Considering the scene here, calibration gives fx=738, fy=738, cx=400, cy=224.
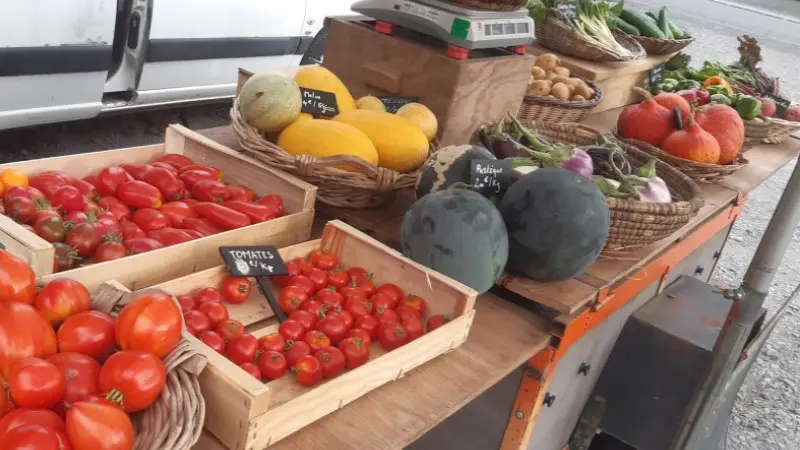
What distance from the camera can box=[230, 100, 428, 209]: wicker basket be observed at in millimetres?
1771

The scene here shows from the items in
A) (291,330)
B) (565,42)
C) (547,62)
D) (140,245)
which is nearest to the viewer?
(291,330)

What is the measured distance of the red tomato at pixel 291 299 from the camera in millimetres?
1488

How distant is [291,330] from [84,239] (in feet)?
1.47

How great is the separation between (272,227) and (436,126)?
0.64 m

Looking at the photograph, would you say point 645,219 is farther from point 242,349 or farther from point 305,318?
point 242,349

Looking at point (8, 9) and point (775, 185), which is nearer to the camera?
point (8, 9)

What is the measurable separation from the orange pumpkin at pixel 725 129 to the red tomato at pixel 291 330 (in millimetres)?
1929

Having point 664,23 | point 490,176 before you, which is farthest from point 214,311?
point 664,23

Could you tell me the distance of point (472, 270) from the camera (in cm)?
160

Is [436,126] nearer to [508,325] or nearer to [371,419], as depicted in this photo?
[508,325]

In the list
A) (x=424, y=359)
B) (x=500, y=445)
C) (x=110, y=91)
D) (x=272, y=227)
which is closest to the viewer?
(x=424, y=359)

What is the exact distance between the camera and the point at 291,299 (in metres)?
1.49

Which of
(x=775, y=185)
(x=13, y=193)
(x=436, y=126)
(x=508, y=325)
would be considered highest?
(x=436, y=126)

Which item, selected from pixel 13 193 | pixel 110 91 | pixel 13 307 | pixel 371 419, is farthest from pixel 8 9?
pixel 371 419
